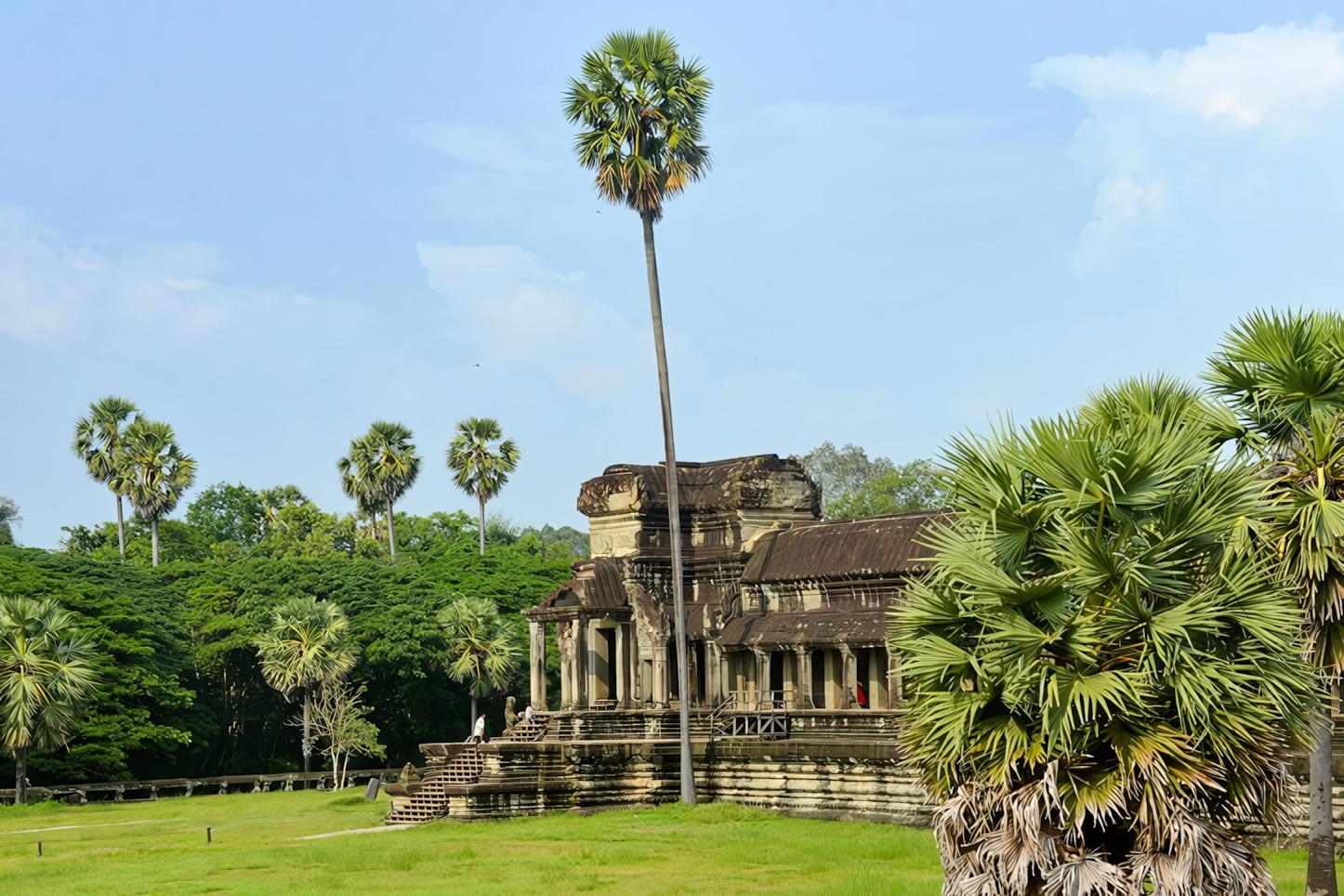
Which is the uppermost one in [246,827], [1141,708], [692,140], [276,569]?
[692,140]

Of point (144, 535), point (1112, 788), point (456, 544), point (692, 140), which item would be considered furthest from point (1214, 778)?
point (144, 535)

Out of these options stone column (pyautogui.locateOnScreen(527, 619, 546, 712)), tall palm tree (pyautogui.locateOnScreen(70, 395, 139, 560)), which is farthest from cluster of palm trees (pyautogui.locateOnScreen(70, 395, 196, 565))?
stone column (pyautogui.locateOnScreen(527, 619, 546, 712))

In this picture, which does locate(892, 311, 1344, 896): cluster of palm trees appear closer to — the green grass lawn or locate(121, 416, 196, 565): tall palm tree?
the green grass lawn

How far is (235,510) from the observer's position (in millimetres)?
95812

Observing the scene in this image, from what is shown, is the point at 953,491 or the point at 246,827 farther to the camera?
the point at 246,827

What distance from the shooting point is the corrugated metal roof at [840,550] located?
3519 centimetres

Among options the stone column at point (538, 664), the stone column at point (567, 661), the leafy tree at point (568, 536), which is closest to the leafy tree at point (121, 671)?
the stone column at point (538, 664)

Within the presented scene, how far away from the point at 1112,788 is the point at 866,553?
826 inches

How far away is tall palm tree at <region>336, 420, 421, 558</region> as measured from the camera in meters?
74.8

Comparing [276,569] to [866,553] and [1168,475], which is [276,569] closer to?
[866,553]

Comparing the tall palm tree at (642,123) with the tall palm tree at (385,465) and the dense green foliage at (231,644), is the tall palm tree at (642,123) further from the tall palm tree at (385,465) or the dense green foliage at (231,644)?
the tall palm tree at (385,465)

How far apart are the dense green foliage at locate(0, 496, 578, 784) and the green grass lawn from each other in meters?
13.2

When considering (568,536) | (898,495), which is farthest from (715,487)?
(568,536)

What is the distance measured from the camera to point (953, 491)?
16828 millimetres
